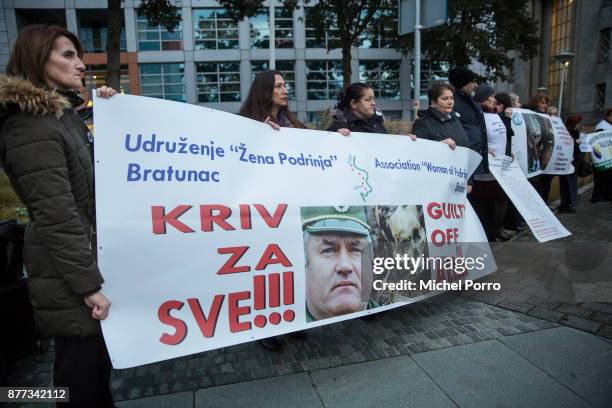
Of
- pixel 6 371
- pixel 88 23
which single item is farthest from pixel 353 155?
pixel 88 23

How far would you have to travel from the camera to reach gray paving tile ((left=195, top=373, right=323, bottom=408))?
8.29 ft

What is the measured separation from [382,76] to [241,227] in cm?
3398

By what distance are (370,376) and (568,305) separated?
2.07m

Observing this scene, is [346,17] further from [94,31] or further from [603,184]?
[94,31]

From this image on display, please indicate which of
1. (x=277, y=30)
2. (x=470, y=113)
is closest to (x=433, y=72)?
(x=277, y=30)

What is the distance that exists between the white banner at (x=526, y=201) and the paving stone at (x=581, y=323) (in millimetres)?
720

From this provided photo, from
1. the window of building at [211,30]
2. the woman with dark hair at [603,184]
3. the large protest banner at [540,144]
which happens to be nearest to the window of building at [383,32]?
the window of building at [211,30]

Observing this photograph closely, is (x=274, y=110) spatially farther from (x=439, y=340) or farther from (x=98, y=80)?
(x=98, y=80)

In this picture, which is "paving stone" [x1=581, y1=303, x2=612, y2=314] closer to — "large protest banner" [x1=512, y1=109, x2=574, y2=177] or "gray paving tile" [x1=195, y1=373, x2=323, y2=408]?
"large protest banner" [x1=512, y1=109, x2=574, y2=177]

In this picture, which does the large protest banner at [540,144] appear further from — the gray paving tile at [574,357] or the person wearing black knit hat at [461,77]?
the gray paving tile at [574,357]

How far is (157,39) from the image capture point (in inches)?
1248

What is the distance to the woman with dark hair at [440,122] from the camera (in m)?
4.09

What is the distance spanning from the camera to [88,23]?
33562 mm

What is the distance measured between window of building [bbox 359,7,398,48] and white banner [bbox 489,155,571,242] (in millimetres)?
24442
